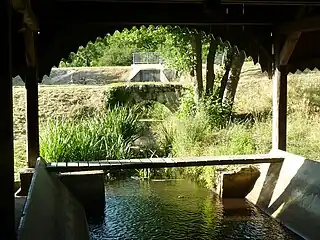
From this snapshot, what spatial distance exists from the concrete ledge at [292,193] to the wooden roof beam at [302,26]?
1.51 meters

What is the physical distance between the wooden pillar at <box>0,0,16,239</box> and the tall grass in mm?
5542

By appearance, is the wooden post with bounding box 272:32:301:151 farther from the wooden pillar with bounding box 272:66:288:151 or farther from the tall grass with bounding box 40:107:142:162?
the tall grass with bounding box 40:107:142:162

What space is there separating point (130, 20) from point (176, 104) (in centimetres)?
578

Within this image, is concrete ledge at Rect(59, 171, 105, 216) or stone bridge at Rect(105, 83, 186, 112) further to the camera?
stone bridge at Rect(105, 83, 186, 112)

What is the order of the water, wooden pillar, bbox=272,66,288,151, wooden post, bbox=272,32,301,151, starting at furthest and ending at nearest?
wooden pillar, bbox=272,66,288,151, wooden post, bbox=272,32,301,151, the water

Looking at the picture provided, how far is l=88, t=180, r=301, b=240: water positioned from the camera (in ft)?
17.5

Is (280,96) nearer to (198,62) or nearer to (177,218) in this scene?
(177,218)

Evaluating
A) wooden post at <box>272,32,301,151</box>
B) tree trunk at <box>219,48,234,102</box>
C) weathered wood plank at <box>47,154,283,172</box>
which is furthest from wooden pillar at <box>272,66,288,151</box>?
tree trunk at <box>219,48,234,102</box>

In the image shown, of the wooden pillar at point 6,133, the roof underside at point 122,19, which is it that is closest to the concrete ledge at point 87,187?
the roof underside at point 122,19

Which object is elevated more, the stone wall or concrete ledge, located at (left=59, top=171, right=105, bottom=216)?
the stone wall

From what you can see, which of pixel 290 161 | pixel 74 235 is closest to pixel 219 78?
pixel 290 161

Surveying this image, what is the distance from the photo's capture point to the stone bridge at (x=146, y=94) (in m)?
11.4

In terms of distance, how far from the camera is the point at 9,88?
2412 millimetres

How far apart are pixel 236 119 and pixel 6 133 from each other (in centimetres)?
835
